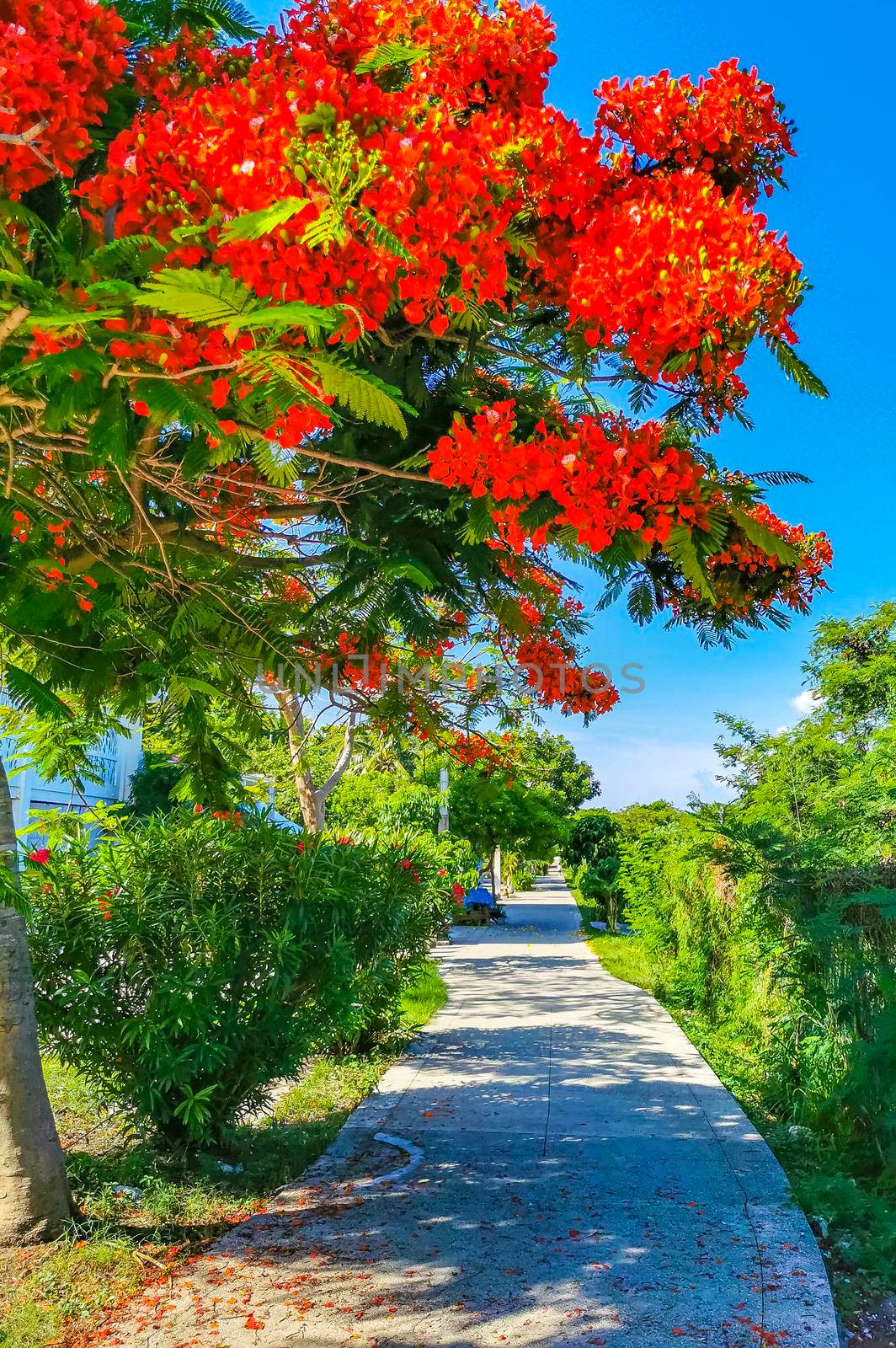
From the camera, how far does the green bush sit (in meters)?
5.14

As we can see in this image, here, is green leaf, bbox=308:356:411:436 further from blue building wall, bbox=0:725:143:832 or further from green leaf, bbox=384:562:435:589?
blue building wall, bbox=0:725:143:832

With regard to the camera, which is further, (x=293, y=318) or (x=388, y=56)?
(x=388, y=56)

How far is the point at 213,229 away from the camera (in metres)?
2.38

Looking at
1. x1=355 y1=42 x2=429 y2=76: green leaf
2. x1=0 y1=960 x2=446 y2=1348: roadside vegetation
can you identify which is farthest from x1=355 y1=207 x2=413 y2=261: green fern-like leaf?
x1=0 y1=960 x2=446 y2=1348: roadside vegetation

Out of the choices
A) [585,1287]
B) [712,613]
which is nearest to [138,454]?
[712,613]

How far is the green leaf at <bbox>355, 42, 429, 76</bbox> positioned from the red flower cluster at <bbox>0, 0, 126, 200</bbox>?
0.66m

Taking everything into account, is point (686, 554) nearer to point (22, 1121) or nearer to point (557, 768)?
point (22, 1121)

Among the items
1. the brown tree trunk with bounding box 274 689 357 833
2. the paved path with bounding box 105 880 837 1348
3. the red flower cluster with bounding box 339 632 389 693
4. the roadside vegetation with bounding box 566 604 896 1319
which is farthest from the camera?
the brown tree trunk with bounding box 274 689 357 833

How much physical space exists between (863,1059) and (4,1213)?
169 inches

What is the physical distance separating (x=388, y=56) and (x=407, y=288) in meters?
0.79

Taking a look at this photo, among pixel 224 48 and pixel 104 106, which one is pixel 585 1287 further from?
pixel 224 48

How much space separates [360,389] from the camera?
2.21 meters

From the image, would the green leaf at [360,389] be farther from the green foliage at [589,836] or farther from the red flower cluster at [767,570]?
the green foliage at [589,836]

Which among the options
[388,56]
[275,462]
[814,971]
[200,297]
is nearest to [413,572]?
[275,462]
